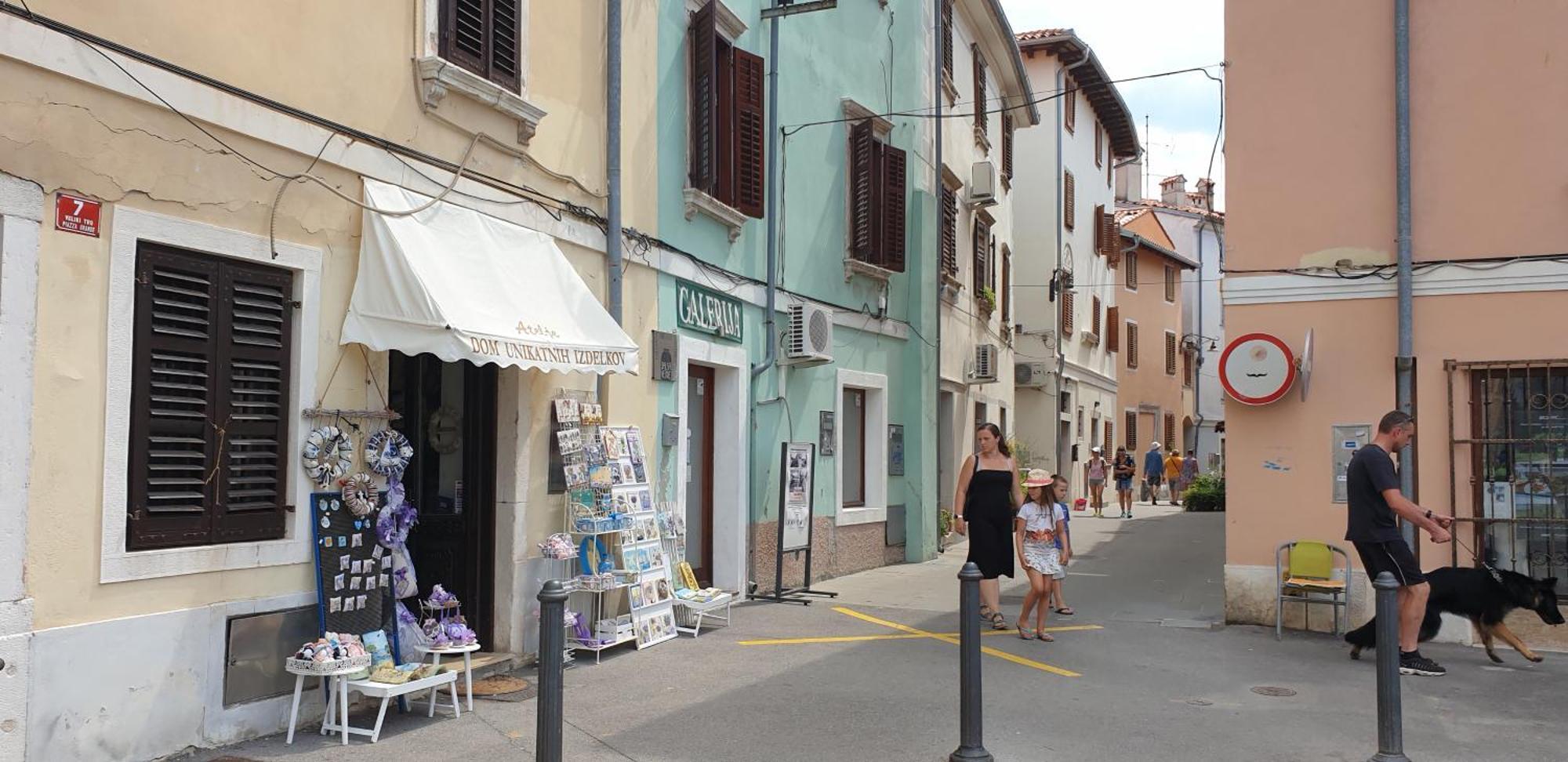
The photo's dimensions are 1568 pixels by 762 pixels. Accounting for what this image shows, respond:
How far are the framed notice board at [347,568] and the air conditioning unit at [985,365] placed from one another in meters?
12.7

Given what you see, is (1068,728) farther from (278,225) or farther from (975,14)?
(975,14)

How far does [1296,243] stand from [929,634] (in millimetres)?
4366

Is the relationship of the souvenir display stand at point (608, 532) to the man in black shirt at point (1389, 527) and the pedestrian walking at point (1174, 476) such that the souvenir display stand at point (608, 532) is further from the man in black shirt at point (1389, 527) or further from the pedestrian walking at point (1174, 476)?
the pedestrian walking at point (1174, 476)

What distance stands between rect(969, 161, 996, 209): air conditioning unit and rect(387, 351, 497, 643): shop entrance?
11618mm

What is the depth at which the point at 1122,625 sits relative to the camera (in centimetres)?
1057

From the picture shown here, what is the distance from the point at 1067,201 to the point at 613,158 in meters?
20.0

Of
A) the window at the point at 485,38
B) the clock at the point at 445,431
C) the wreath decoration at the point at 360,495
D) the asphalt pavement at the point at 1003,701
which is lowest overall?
the asphalt pavement at the point at 1003,701

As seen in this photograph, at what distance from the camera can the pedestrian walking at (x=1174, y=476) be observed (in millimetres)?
31234

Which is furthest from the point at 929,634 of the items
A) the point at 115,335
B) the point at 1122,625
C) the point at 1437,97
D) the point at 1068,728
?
the point at 115,335

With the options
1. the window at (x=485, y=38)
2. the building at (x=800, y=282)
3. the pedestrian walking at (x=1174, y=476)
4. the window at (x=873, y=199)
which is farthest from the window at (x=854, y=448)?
the pedestrian walking at (x=1174, y=476)

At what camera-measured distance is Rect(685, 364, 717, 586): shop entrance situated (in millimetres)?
11242

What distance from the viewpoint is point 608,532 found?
8672 millimetres

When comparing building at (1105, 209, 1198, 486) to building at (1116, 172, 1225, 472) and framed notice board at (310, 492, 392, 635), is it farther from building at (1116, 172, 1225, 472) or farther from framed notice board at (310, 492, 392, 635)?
framed notice board at (310, 492, 392, 635)

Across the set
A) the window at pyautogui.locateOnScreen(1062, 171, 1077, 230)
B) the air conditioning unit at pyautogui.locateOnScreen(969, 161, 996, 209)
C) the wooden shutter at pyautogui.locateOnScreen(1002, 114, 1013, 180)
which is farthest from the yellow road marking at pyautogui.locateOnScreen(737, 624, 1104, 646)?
the window at pyautogui.locateOnScreen(1062, 171, 1077, 230)
